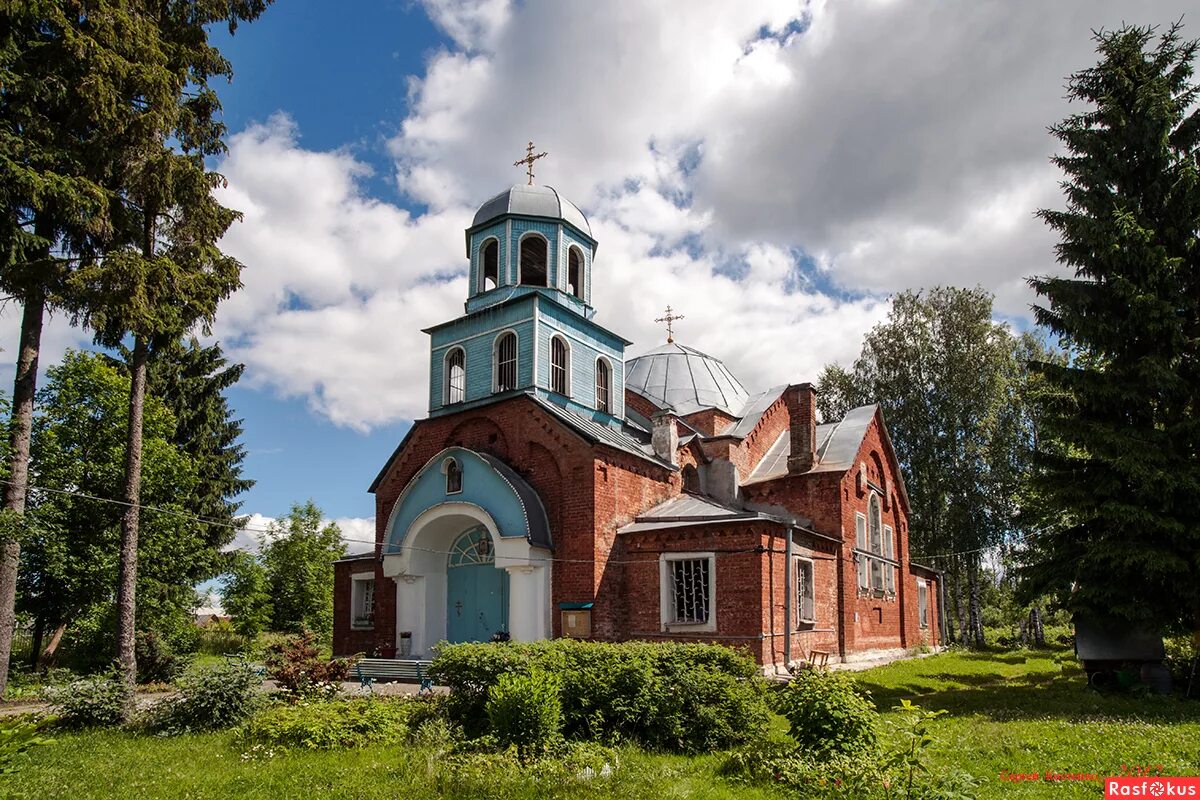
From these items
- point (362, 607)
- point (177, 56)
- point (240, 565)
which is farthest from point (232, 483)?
point (177, 56)

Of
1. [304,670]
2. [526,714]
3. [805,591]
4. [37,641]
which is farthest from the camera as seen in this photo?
[37,641]

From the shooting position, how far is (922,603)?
28.2 meters

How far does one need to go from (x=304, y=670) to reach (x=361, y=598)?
393 inches

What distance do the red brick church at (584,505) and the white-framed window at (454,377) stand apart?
57 mm

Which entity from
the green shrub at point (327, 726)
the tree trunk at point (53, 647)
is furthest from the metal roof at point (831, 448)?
the tree trunk at point (53, 647)

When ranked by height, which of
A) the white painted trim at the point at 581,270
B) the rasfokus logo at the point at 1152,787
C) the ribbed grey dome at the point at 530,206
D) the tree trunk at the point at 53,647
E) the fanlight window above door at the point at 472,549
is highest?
the ribbed grey dome at the point at 530,206

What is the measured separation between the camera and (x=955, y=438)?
30.9m

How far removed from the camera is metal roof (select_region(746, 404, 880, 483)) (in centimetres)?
2216

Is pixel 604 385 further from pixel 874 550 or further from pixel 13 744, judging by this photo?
pixel 13 744

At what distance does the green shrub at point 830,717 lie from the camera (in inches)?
328

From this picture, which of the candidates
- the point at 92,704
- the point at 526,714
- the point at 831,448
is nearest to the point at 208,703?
the point at 92,704

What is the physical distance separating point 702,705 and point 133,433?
992 centimetres

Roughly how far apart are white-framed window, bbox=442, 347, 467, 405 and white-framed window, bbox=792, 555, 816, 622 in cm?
952

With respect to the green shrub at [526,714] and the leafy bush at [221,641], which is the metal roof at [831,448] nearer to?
the green shrub at [526,714]
